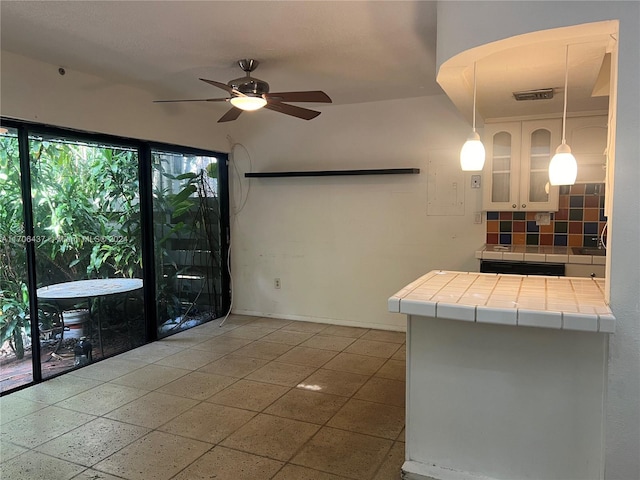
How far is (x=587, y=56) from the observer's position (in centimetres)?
230

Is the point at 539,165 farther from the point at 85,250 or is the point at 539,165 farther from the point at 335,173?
the point at 85,250

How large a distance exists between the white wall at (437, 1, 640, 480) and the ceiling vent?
1.27 metres

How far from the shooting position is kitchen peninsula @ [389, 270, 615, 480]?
1861 millimetres

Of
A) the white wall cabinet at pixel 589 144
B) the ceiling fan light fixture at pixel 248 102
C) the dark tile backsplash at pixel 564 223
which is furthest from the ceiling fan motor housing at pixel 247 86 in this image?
the white wall cabinet at pixel 589 144

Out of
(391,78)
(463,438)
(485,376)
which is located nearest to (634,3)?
(485,376)

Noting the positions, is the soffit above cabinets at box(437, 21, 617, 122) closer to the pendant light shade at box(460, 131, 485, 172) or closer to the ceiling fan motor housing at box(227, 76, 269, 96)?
the pendant light shade at box(460, 131, 485, 172)

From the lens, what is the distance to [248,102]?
123 inches

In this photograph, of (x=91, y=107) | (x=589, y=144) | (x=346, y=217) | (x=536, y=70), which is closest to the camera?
(x=536, y=70)

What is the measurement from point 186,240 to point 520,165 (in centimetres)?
344

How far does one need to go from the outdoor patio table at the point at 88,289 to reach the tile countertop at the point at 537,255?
3.18 meters

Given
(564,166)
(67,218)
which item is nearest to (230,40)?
(67,218)

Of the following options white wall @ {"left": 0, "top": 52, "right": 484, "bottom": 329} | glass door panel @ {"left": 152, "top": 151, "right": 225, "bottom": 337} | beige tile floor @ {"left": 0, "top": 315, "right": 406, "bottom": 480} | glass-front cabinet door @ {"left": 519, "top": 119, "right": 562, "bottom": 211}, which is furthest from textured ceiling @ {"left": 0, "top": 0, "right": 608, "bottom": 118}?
beige tile floor @ {"left": 0, "top": 315, "right": 406, "bottom": 480}

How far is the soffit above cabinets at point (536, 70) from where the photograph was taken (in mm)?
1937

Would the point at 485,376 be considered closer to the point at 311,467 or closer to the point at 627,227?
the point at 627,227
